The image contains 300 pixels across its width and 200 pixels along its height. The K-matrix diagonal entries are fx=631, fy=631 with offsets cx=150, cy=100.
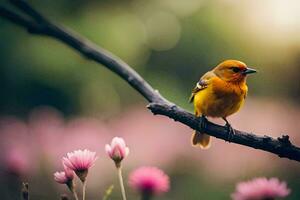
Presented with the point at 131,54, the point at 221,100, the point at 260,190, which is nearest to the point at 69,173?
the point at 260,190

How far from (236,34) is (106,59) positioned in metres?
4.39

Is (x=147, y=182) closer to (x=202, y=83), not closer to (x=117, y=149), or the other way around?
(x=117, y=149)

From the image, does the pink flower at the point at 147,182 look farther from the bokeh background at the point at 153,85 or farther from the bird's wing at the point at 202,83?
the bokeh background at the point at 153,85

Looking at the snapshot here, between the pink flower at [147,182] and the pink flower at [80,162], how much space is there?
39mm

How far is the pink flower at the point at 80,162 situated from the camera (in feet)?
1.82

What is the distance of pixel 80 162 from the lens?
22.0 inches

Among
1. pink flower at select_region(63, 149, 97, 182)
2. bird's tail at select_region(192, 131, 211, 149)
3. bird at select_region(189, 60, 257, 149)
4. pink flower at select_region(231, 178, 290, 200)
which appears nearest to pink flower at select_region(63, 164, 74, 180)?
pink flower at select_region(63, 149, 97, 182)

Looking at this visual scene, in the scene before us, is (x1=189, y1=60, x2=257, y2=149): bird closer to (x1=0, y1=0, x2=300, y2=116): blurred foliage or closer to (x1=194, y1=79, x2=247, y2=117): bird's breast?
(x1=194, y1=79, x2=247, y2=117): bird's breast

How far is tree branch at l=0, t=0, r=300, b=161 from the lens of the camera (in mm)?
639

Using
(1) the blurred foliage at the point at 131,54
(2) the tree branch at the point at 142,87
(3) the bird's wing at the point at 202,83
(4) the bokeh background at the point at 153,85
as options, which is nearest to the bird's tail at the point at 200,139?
(3) the bird's wing at the point at 202,83

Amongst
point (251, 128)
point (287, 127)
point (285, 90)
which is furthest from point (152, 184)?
point (285, 90)

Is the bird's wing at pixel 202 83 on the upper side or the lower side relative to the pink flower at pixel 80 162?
upper

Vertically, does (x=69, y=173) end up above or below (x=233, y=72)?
below

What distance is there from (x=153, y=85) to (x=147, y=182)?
4149 mm
